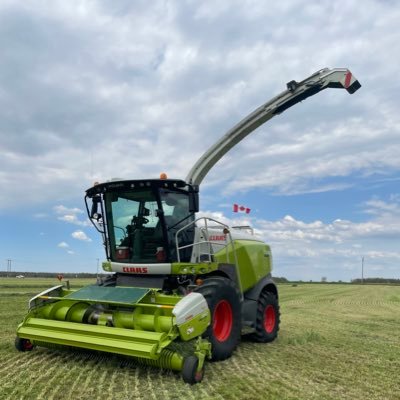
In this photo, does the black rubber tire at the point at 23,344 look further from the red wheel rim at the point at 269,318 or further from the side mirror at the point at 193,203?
the red wheel rim at the point at 269,318

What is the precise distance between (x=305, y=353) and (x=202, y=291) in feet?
7.07

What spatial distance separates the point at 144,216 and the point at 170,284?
114cm

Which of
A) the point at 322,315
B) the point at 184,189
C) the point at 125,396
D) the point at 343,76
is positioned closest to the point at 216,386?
the point at 125,396

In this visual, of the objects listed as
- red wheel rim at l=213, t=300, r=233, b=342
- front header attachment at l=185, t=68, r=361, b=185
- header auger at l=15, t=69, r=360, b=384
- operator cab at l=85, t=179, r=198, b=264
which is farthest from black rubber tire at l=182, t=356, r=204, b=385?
front header attachment at l=185, t=68, r=361, b=185

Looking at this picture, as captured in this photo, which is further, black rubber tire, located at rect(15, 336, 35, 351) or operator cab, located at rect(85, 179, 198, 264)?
operator cab, located at rect(85, 179, 198, 264)

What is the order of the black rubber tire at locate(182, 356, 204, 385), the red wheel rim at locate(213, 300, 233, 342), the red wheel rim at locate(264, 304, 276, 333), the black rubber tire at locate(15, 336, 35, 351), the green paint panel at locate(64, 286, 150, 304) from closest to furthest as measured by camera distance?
the black rubber tire at locate(182, 356, 204, 385)
the green paint panel at locate(64, 286, 150, 304)
the red wheel rim at locate(213, 300, 233, 342)
the black rubber tire at locate(15, 336, 35, 351)
the red wheel rim at locate(264, 304, 276, 333)

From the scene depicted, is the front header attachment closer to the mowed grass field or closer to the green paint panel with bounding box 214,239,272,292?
the green paint panel with bounding box 214,239,272,292

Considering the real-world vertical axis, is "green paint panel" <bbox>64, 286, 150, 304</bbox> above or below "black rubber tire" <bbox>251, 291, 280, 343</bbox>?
above

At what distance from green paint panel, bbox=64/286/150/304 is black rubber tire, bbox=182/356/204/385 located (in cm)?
116

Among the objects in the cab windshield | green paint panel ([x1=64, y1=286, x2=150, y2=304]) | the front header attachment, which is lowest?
green paint panel ([x1=64, y1=286, x2=150, y2=304])

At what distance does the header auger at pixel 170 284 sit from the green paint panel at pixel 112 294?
2cm

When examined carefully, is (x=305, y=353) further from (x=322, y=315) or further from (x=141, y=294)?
(x=322, y=315)

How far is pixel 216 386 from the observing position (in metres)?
5.07

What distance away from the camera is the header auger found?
555 cm
